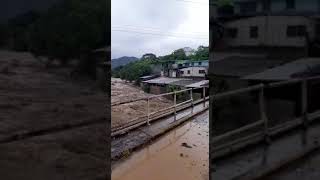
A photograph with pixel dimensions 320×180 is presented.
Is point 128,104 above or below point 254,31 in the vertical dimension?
below

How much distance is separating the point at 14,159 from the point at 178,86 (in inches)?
77.9

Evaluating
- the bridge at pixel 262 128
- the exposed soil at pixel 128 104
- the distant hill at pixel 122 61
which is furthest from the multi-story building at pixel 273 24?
the exposed soil at pixel 128 104

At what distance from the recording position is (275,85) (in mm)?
2271

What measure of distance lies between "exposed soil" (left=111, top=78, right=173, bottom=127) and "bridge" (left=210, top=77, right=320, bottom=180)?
3.94ft

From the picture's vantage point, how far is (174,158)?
3811 mm

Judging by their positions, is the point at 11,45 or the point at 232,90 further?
the point at 232,90

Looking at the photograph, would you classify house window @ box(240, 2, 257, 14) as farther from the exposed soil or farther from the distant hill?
the exposed soil

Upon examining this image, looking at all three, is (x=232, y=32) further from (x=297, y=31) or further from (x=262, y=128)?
(x=262, y=128)

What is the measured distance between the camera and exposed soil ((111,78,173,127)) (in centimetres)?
341

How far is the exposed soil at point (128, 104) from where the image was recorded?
3.41 m

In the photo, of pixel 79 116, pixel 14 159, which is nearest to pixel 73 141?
pixel 79 116

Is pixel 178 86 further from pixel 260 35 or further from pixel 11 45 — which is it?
pixel 11 45

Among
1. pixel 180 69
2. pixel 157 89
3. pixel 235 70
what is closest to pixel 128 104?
pixel 157 89

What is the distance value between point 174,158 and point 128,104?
2.14ft
